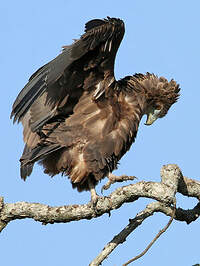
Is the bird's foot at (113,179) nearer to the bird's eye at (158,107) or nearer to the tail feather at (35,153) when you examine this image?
the tail feather at (35,153)

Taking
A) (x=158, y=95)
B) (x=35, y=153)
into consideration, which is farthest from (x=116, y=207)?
(x=158, y=95)

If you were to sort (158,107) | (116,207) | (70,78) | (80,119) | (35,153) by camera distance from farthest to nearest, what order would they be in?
(158,107) < (80,119) < (35,153) < (70,78) < (116,207)

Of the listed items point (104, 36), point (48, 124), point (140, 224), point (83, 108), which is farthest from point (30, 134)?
point (140, 224)

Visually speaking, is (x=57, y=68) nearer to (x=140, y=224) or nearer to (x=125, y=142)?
(x=125, y=142)

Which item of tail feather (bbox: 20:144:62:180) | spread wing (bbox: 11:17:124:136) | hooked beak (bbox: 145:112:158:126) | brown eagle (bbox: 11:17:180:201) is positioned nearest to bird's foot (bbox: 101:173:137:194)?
brown eagle (bbox: 11:17:180:201)

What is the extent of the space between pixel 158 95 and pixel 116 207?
2042mm

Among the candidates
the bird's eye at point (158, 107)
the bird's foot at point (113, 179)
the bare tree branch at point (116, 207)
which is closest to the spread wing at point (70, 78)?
the bird's foot at point (113, 179)

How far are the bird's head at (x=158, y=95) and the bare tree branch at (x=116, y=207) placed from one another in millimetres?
1601

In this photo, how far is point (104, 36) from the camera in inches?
219

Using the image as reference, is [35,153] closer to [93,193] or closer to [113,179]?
[93,193]

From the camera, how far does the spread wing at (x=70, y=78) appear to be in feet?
18.1

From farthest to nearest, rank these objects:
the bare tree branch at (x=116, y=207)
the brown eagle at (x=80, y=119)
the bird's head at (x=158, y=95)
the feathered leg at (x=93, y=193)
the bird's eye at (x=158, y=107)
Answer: the bird's eye at (x=158, y=107)
the bird's head at (x=158, y=95)
the brown eagle at (x=80, y=119)
the feathered leg at (x=93, y=193)
the bare tree branch at (x=116, y=207)

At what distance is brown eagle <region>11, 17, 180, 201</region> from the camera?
5914mm

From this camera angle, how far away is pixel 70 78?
19.2 ft
